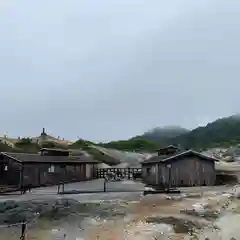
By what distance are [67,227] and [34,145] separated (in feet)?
189

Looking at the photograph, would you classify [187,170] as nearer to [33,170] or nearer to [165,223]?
[33,170]

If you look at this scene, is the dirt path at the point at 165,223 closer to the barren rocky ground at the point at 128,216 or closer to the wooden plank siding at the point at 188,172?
the barren rocky ground at the point at 128,216

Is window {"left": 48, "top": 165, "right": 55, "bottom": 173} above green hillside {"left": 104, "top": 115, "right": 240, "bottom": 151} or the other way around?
the other way around

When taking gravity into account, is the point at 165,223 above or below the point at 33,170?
below

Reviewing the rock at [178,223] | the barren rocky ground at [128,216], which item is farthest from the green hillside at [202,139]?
the rock at [178,223]

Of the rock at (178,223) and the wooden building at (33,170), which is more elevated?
the wooden building at (33,170)

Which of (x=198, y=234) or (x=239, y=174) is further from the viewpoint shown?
(x=239, y=174)

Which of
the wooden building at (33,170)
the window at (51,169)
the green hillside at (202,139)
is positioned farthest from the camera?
the green hillside at (202,139)

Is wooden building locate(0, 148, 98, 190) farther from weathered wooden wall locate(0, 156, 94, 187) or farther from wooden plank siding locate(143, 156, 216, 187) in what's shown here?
wooden plank siding locate(143, 156, 216, 187)

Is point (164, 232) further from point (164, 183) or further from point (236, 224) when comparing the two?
point (164, 183)

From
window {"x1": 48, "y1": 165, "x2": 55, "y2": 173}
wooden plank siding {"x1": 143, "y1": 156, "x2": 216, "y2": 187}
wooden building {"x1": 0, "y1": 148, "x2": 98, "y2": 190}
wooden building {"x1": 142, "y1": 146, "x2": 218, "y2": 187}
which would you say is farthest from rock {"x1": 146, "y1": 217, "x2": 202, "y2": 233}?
window {"x1": 48, "y1": 165, "x2": 55, "y2": 173}

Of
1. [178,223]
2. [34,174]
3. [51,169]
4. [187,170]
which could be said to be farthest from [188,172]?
[178,223]

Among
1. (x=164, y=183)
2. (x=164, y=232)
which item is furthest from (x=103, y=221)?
(x=164, y=183)

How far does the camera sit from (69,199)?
2892cm
